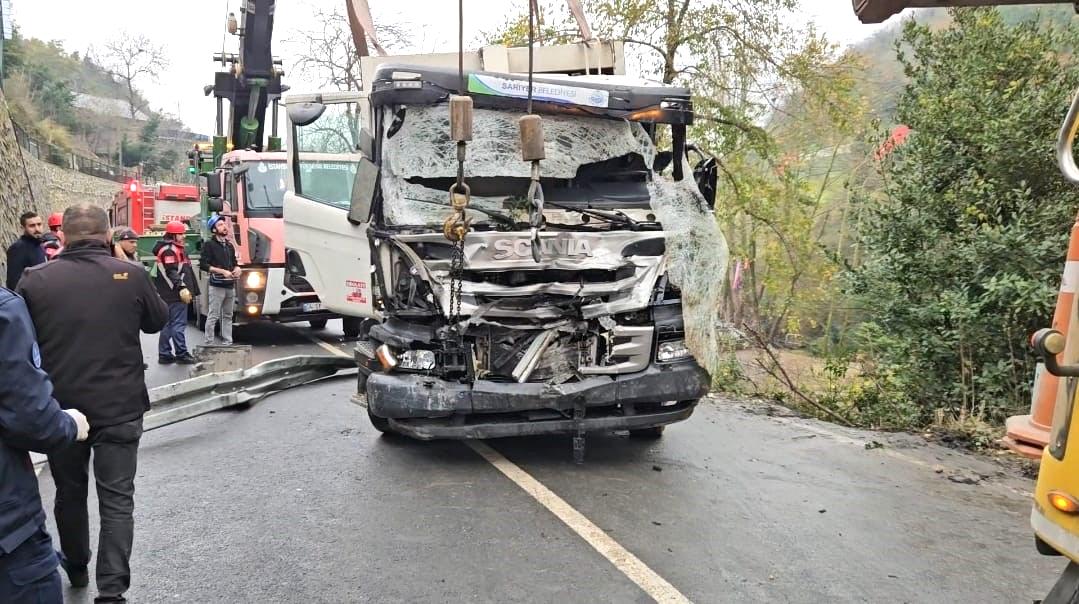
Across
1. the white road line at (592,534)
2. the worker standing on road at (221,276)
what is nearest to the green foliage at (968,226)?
the white road line at (592,534)

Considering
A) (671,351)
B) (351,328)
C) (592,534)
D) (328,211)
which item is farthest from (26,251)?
(592,534)

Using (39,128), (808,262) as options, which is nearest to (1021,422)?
(808,262)

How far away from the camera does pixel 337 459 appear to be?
17.1 ft

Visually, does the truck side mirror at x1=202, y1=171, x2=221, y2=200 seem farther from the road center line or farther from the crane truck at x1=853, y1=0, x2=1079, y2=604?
the crane truck at x1=853, y1=0, x2=1079, y2=604

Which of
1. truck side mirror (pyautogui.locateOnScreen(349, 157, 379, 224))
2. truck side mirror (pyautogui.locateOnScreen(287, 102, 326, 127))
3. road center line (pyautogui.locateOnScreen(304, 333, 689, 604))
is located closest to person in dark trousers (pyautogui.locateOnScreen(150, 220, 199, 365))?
truck side mirror (pyautogui.locateOnScreen(287, 102, 326, 127))

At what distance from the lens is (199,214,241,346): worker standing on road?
9516 millimetres

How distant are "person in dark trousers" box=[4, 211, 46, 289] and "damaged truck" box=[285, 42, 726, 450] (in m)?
2.89

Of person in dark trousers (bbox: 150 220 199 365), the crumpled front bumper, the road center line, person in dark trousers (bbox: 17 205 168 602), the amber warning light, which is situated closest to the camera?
the amber warning light

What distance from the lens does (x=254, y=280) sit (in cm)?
985

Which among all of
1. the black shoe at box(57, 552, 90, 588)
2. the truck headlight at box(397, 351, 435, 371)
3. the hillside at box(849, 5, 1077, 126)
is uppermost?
the hillside at box(849, 5, 1077, 126)

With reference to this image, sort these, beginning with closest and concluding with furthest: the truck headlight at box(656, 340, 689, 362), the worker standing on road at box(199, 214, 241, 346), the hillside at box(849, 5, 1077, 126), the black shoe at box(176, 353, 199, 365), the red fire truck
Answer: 1. the truck headlight at box(656, 340, 689, 362)
2. the hillside at box(849, 5, 1077, 126)
3. the black shoe at box(176, 353, 199, 365)
4. the worker standing on road at box(199, 214, 241, 346)
5. the red fire truck

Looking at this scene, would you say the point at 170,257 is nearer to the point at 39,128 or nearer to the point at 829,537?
the point at 829,537

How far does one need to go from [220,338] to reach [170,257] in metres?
2.22

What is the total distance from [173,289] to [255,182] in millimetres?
2154
